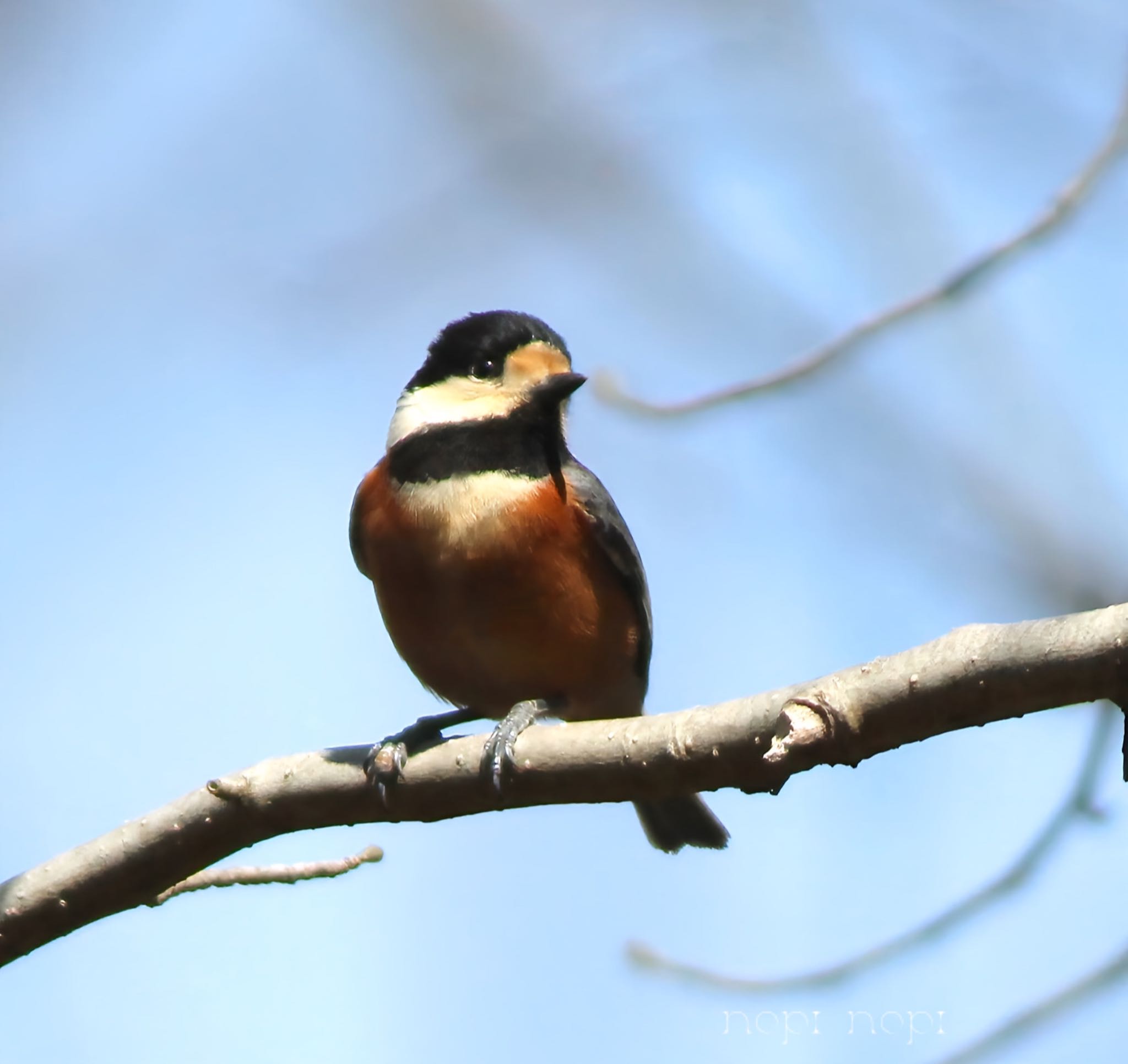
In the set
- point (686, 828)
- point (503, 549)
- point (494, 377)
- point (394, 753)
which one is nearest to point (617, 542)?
point (503, 549)

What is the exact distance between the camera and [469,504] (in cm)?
575

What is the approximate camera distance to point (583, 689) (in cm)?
609

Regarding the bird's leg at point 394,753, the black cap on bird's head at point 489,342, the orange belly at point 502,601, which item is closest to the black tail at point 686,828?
the orange belly at point 502,601

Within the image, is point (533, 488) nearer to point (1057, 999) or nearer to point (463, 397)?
point (463, 397)

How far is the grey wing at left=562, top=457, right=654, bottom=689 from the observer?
6051 mm

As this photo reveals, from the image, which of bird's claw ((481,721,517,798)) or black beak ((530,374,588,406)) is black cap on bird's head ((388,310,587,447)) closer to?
black beak ((530,374,588,406))

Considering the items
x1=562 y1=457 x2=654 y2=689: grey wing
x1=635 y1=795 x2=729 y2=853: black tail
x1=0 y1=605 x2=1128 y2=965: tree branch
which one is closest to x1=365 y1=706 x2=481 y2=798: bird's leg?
x1=0 y1=605 x2=1128 y2=965: tree branch

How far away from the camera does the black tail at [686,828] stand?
668 centimetres

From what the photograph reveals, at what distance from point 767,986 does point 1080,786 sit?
1569 millimetres

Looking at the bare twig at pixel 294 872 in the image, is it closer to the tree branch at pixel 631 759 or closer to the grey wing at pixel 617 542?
the tree branch at pixel 631 759

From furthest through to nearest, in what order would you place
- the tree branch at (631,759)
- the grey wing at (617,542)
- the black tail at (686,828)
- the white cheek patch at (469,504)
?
the black tail at (686,828) → the grey wing at (617,542) → the white cheek patch at (469,504) → the tree branch at (631,759)

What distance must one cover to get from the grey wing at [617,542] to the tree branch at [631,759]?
1909mm

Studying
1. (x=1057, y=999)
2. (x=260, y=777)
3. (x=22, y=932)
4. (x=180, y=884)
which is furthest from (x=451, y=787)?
(x=1057, y=999)

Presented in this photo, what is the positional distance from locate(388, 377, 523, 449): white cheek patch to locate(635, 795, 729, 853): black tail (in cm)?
216
